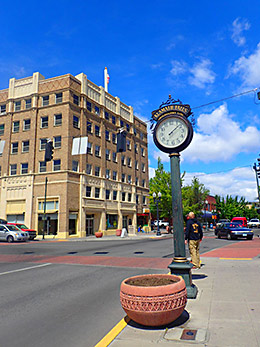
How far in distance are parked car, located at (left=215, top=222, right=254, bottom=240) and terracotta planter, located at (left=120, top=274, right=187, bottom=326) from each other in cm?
2250

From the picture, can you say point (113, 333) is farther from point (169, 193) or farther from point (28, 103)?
point (169, 193)

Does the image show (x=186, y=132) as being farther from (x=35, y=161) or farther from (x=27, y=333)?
(x=35, y=161)

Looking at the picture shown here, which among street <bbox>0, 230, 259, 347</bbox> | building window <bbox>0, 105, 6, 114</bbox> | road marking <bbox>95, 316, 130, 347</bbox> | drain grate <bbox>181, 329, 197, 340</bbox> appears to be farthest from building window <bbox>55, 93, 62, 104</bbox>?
drain grate <bbox>181, 329, 197, 340</bbox>

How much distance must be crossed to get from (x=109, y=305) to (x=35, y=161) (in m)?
32.1

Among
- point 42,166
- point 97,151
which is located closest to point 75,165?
point 42,166

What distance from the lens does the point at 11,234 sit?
24594 mm

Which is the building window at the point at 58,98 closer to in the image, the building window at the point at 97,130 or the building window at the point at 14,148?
the building window at the point at 97,130

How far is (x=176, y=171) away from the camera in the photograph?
20.4ft

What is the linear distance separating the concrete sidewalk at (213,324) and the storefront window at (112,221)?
33912mm

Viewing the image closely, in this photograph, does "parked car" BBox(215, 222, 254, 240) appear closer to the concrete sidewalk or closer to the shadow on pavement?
the concrete sidewalk

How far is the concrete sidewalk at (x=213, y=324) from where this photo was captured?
366 cm

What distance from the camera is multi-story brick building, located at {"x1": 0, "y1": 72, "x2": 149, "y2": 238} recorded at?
33.8 meters

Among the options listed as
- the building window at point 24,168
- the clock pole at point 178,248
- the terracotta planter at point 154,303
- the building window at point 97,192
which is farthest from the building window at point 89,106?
the terracotta planter at point 154,303

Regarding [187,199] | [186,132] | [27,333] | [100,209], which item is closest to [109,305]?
[27,333]
